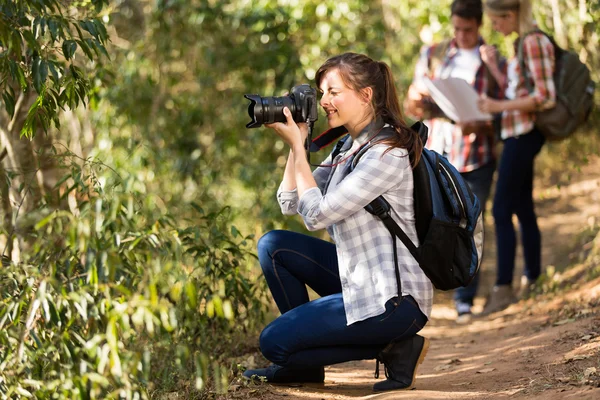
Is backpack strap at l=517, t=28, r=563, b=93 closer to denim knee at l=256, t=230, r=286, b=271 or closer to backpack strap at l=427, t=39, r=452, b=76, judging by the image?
backpack strap at l=427, t=39, r=452, b=76

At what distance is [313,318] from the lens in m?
3.07

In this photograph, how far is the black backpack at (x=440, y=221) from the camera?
302 cm

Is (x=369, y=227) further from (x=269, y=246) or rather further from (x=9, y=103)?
(x=9, y=103)

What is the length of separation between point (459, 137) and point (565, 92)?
0.68m

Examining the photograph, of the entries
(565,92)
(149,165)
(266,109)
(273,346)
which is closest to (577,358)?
(273,346)

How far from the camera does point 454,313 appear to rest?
566cm

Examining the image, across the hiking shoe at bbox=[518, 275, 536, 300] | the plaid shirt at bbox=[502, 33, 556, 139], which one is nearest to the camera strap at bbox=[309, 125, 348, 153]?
the plaid shirt at bbox=[502, 33, 556, 139]

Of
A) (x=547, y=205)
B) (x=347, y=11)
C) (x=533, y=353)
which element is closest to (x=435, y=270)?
(x=533, y=353)

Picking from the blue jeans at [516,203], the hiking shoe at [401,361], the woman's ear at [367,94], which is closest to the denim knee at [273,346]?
the hiking shoe at [401,361]

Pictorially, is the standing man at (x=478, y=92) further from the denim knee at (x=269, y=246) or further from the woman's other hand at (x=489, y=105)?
the denim knee at (x=269, y=246)

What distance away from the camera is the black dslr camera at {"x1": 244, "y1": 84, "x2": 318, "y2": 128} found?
3.05 metres

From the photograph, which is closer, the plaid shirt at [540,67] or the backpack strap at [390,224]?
the backpack strap at [390,224]

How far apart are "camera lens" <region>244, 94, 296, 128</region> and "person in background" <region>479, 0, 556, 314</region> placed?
217 cm

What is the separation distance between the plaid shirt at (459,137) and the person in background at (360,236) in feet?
6.32
